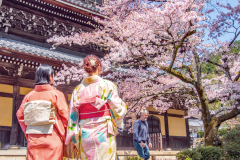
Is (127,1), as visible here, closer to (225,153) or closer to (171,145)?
(225,153)

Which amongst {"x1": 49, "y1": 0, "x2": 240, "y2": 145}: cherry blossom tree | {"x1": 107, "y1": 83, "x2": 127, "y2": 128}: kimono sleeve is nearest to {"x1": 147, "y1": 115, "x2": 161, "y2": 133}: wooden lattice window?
{"x1": 49, "y1": 0, "x2": 240, "y2": 145}: cherry blossom tree

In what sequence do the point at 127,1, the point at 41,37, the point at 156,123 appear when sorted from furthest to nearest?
A: 1. the point at 156,123
2. the point at 41,37
3. the point at 127,1

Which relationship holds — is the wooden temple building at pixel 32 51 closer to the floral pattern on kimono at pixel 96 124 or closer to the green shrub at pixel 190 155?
the green shrub at pixel 190 155

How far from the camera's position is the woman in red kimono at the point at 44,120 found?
2826mm

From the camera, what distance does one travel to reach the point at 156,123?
1284cm

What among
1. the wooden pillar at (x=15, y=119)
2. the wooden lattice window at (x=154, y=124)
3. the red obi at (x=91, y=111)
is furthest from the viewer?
the wooden lattice window at (x=154, y=124)

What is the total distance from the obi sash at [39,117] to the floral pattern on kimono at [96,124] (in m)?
0.27

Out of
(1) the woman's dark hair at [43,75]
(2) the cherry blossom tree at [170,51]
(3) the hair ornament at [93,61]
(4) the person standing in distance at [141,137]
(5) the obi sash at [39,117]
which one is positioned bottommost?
(4) the person standing in distance at [141,137]

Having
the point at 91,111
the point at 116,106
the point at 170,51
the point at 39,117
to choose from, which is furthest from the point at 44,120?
the point at 170,51

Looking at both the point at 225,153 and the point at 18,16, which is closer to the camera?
the point at 225,153

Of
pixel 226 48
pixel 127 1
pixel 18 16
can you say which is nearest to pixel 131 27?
pixel 127 1

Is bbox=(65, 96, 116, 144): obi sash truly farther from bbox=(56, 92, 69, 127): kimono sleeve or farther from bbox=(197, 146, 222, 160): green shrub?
bbox=(197, 146, 222, 160): green shrub

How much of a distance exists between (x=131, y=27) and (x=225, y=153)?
4.54m

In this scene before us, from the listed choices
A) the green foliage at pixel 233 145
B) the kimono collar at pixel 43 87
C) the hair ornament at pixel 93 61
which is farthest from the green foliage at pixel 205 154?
the kimono collar at pixel 43 87
